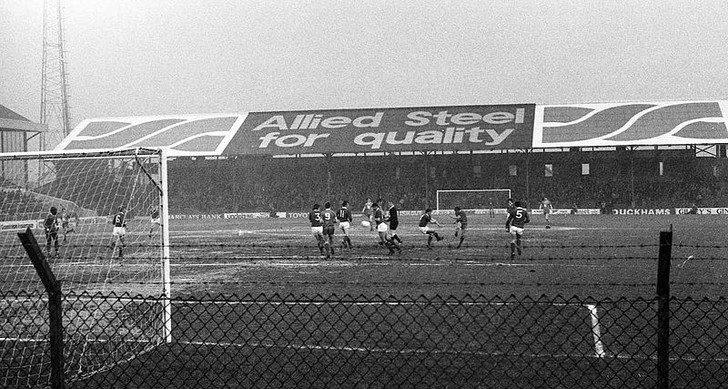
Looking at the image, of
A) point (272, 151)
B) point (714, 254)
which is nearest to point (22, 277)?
point (714, 254)

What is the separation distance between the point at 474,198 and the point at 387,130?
28.4 ft

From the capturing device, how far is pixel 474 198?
2297 inches

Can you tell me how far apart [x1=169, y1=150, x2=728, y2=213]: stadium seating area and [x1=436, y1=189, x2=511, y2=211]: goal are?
1.27m

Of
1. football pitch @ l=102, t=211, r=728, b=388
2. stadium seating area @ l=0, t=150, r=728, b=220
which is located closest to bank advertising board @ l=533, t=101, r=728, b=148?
stadium seating area @ l=0, t=150, r=728, b=220

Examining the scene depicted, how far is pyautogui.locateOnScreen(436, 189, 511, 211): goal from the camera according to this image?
57969mm

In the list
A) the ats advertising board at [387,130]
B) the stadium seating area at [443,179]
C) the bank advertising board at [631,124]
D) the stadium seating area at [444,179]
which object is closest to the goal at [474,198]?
the stadium seating area at [444,179]

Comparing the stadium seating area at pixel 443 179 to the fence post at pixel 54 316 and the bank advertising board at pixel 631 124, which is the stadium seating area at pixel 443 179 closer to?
the bank advertising board at pixel 631 124

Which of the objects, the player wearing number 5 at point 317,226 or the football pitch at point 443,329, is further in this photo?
the player wearing number 5 at point 317,226

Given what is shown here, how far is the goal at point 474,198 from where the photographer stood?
5797 centimetres

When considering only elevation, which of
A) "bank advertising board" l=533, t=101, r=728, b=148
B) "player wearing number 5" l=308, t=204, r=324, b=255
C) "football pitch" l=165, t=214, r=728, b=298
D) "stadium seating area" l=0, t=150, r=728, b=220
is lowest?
"football pitch" l=165, t=214, r=728, b=298

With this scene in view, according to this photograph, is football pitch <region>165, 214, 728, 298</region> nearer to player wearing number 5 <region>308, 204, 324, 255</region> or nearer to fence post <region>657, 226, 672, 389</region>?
player wearing number 5 <region>308, 204, 324, 255</region>

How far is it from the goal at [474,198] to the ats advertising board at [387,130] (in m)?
4.89

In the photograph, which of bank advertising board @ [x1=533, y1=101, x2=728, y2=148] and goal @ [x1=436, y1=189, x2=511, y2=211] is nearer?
bank advertising board @ [x1=533, y1=101, x2=728, y2=148]

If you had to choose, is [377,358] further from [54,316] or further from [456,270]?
[456,270]
